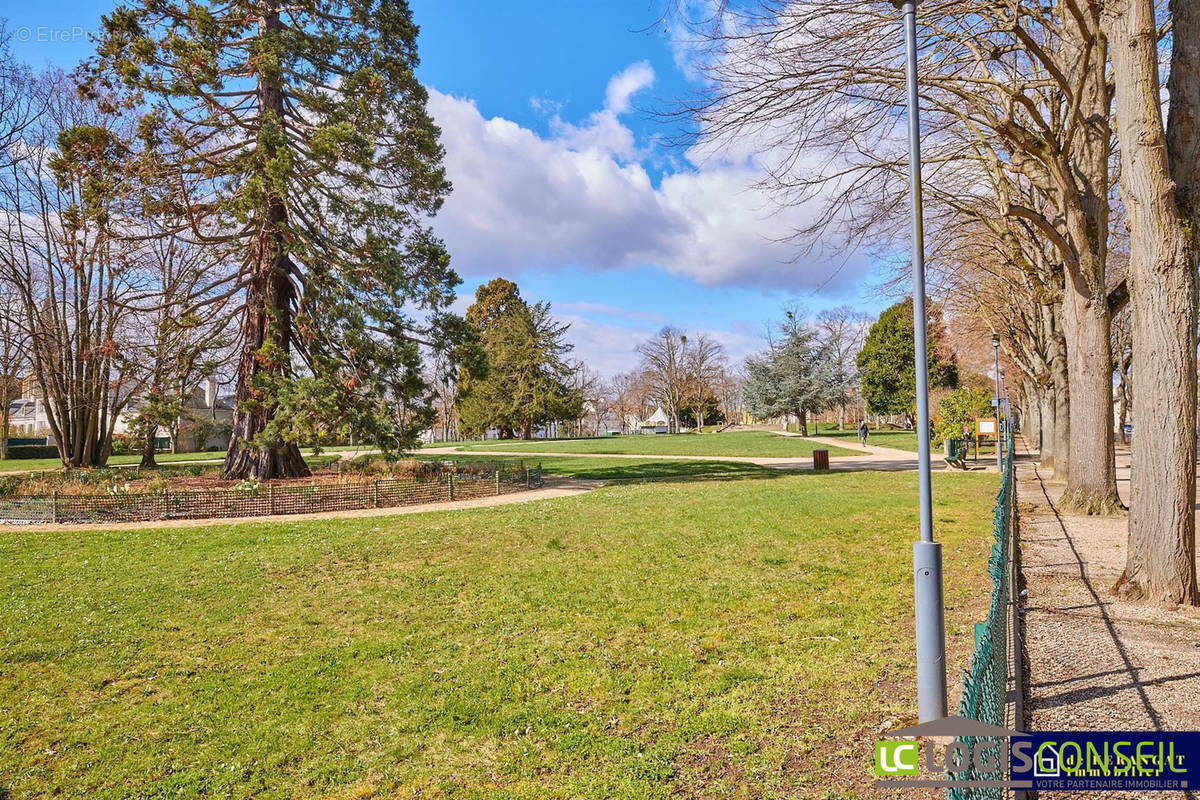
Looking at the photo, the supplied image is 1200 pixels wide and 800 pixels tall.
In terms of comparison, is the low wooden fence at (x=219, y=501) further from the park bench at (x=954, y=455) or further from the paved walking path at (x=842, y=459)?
the park bench at (x=954, y=455)

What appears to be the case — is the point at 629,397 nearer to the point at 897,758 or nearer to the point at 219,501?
the point at 219,501

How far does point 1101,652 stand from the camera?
17.9 feet

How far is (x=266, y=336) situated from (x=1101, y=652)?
19.6m

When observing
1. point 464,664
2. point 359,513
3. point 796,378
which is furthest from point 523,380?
point 464,664

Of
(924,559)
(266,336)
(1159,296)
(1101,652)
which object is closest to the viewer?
(924,559)

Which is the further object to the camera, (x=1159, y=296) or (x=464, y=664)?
(x=1159, y=296)

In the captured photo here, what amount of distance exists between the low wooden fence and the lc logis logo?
1433 centimetres

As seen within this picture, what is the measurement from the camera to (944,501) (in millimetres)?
15453

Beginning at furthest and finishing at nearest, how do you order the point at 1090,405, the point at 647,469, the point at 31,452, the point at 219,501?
the point at 31,452 → the point at 647,469 → the point at 219,501 → the point at 1090,405

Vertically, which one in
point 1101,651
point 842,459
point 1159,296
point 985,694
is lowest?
point 842,459

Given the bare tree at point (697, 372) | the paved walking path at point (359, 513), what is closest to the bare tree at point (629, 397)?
the bare tree at point (697, 372)

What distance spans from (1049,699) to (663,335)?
245 feet

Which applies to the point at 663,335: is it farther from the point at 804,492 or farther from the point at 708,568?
the point at 708,568

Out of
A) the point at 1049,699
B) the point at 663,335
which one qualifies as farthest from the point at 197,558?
the point at 663,335
